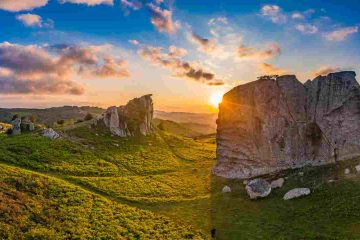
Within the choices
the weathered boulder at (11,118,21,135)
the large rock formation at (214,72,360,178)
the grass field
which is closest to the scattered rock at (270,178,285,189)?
the grass field

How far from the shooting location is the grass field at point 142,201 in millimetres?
46688

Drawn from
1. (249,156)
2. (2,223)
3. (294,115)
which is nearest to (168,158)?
(249,156)

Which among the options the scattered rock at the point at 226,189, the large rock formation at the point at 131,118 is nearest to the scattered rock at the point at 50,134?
the large rock formation at the point at 131,118

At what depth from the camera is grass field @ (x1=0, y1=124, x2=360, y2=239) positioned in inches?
1838

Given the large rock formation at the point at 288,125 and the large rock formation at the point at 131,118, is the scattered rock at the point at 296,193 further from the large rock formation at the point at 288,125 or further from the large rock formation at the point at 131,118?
the large rock formation at the point at 131,118

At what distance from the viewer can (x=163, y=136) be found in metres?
117

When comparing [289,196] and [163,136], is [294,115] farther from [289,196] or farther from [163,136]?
[163,136]

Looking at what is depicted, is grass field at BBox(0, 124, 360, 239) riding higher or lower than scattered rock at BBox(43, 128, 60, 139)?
lower

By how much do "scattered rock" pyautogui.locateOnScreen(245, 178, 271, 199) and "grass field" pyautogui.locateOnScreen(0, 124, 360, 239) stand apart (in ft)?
3.70

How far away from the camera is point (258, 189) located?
2341 inches

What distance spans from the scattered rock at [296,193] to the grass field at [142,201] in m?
1.15

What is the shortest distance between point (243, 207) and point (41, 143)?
156 ft

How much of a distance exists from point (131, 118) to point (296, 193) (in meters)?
64.5

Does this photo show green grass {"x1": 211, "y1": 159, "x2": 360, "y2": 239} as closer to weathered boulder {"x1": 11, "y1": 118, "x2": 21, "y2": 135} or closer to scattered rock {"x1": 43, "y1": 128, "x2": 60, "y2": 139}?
scattered rock {"x1": 43, "y1": 128, "x2": 60, "y2": 139}
